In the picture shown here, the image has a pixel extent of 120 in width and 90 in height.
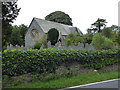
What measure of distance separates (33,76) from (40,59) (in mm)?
1027

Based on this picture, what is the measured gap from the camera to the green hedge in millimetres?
7096

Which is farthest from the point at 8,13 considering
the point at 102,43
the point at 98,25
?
the point at 98,25

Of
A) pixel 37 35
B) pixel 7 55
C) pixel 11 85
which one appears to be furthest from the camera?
pixel 37 35

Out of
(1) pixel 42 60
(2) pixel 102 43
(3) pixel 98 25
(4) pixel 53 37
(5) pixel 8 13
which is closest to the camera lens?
(1) pixel 42 60

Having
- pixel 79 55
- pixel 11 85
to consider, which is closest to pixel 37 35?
pixel 79 55

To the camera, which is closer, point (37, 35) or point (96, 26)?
point (37, 35)

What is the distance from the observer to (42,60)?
797 cm

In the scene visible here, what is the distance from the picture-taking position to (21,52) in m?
7.62

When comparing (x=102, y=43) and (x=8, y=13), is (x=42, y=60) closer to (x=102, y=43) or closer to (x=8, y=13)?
(x=8, y=13)

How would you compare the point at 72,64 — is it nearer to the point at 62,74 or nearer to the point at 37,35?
the point at 62,74

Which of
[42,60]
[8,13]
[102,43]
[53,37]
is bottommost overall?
[42,60]

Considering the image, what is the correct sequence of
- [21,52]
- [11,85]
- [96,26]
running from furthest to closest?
[96,26] → [21,52] → [11,85]

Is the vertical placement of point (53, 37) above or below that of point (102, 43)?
above

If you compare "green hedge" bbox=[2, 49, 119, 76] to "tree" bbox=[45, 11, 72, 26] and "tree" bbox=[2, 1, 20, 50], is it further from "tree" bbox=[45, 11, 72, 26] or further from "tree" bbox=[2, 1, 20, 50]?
"tree" bbox=[45, 11, 72, 26]
